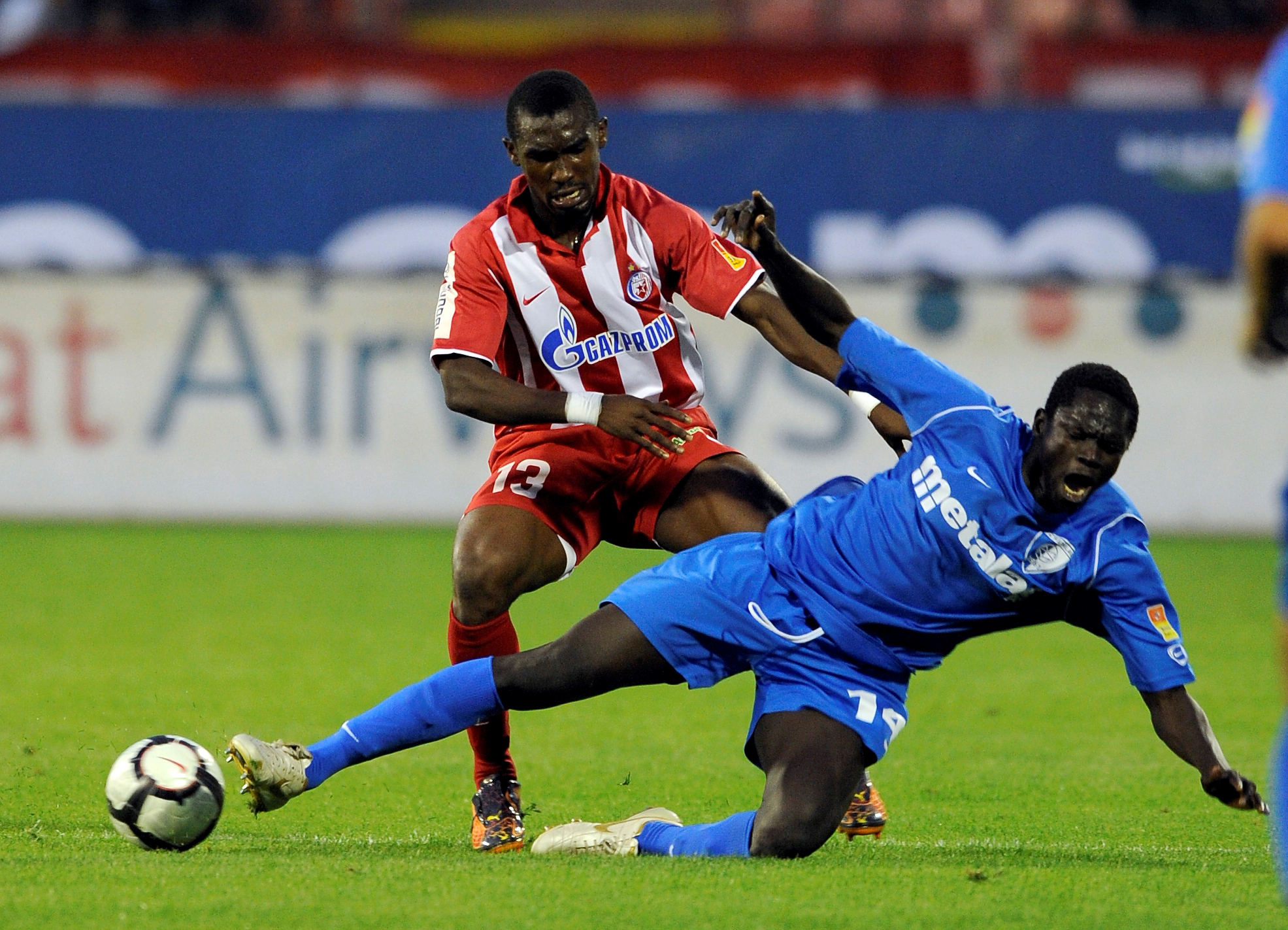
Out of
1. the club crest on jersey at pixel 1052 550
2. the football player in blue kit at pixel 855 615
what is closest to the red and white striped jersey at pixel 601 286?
the football player in blue kit at pixel 855 615

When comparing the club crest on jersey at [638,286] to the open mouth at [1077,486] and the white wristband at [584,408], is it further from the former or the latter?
the open mouth at [1077,486]

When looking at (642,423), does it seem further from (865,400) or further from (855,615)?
(855,615)

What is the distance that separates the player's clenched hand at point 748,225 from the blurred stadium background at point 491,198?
725 centimetres

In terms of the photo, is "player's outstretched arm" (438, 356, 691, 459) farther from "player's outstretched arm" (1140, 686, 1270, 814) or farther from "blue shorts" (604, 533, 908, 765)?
"player's outstretched arm" (1140, 686, 1270, 814)

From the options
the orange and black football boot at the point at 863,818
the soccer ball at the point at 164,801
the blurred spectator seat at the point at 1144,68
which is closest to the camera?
the soccer ball at the point at 164,801

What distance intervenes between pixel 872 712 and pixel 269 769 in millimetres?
1588

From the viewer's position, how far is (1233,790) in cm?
429

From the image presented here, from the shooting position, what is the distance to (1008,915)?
4.04 metres

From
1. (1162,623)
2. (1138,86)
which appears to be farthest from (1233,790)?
(1138,86)

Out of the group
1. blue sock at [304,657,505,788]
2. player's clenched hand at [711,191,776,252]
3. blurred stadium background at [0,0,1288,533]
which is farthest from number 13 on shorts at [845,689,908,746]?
blurred stadium background at [0,0,1288,533]

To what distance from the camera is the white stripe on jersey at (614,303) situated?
5.49 metres

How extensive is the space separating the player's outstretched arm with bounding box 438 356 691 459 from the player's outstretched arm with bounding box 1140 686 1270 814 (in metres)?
1.45

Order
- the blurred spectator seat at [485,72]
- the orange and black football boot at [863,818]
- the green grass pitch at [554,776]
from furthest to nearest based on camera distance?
the blurred spectator seat at [485,72], the orange and black football boot at [863,818], the green grass pitch at [554,776]

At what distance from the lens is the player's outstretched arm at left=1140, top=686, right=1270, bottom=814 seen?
4.29 meters
